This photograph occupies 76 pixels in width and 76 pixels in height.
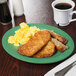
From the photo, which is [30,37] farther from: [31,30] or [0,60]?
[0,60]

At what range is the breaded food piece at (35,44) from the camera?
33.3 inches

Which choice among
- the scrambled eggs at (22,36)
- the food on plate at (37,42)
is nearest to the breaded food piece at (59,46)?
the food on plate at (37,42)

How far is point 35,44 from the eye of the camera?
0.87 m

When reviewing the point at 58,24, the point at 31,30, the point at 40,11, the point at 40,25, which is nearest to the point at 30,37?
the point at 31,30

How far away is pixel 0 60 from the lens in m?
0.90

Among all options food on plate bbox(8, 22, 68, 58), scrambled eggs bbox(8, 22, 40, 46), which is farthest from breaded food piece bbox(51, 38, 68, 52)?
scrambled eggs bbox(8, 22, 40, 46)

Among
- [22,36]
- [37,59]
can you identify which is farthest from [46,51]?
[22,36]

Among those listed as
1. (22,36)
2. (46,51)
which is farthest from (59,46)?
(22,36)

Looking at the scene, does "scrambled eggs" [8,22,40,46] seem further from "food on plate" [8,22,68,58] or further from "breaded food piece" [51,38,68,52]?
"breaded food piece" [51,38,68,52]

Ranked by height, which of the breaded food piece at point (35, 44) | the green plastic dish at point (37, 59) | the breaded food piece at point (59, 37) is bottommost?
the green plastic dish at point (37, 59)

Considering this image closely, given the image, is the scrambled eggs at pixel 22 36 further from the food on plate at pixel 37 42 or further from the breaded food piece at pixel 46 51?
the breaded food piece at pixel 46 51

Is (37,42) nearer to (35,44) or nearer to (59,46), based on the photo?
(35,44)

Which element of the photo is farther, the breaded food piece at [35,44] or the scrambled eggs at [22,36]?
the scrambled eggs at [22,36]

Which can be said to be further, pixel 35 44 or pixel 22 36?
pixel 22 36
